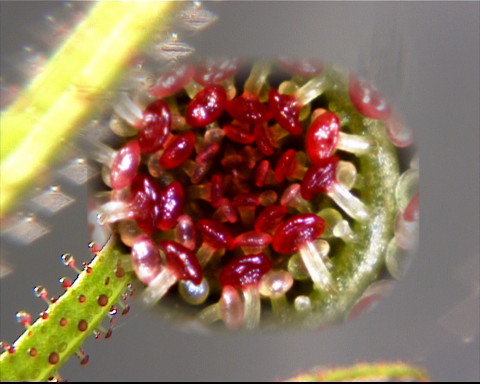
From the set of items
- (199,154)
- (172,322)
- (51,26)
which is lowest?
(172,322)

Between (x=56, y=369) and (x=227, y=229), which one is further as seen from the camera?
(x=227, y=229)

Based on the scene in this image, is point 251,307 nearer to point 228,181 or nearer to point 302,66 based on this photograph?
point 228,181

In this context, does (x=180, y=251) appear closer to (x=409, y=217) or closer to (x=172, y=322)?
(x=172, y=322)

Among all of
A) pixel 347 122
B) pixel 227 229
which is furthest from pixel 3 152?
pixel 347 122

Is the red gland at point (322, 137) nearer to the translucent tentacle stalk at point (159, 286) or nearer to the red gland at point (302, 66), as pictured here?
the red gland at point (302, 66)

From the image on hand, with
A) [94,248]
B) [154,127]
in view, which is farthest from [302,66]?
[94,248]

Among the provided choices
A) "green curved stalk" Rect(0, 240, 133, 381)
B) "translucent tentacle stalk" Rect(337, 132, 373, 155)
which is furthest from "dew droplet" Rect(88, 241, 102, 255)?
"translucent tentacle stalk" Rect(337, 132, 373, 155)

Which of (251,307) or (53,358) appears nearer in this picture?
(53,358)
